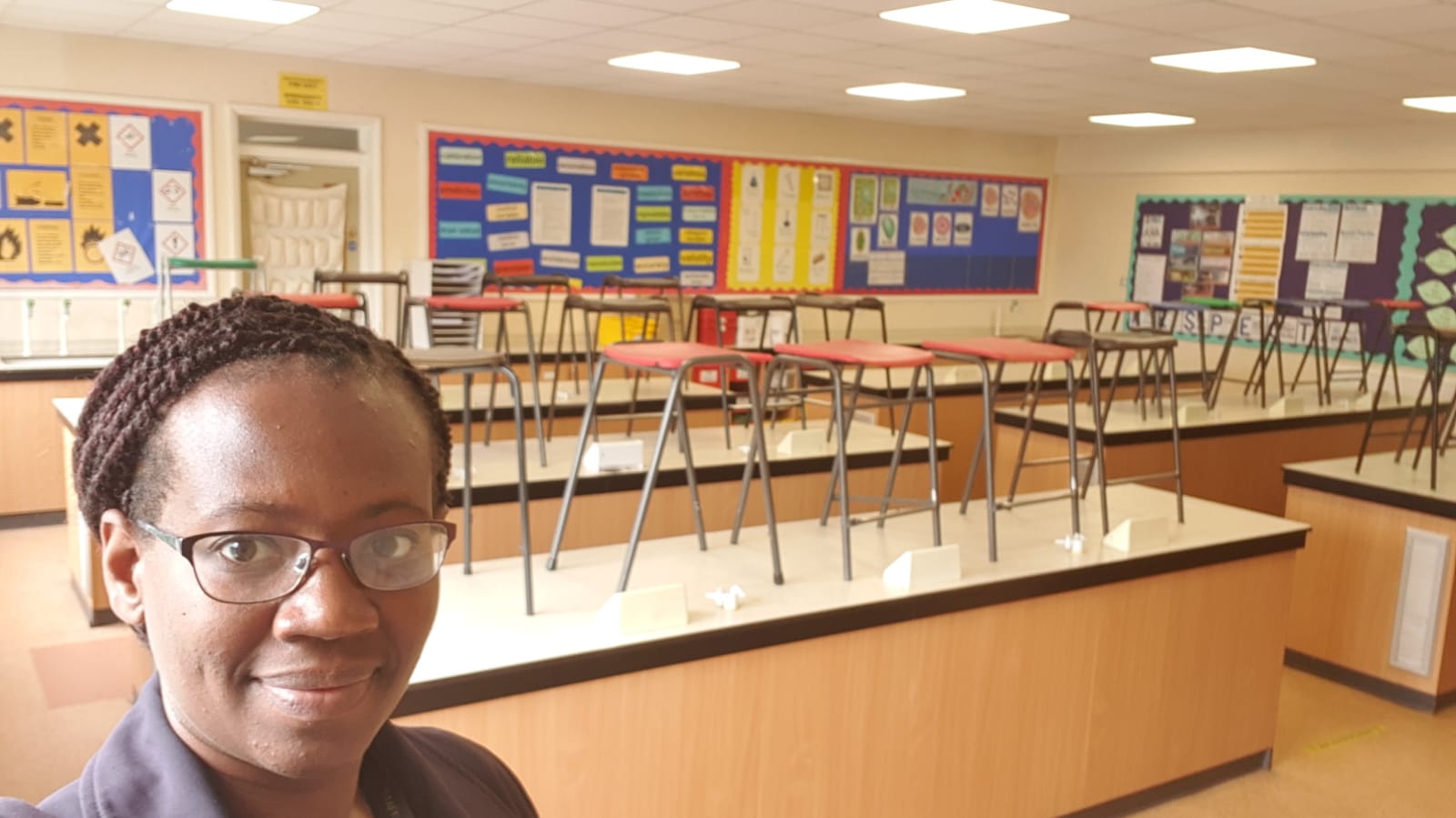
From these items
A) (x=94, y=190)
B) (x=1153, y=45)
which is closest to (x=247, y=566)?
(x=1153, y=45)

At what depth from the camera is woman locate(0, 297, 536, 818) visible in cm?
63

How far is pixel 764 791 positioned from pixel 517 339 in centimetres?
476

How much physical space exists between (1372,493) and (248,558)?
12.6 ft

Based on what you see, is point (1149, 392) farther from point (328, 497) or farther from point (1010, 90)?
point (328, 497)

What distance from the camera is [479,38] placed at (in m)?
4.80

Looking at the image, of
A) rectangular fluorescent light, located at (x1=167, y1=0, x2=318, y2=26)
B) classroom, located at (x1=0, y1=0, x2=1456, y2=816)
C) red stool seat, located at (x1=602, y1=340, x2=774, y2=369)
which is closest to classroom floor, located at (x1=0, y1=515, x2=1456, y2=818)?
classroom, located at (x1=0, y1=0, x2=1456, y2=816)

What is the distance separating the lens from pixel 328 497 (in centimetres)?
65

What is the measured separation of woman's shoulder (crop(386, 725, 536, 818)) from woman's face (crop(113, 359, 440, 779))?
14 centimetres

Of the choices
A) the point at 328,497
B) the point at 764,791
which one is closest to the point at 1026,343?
the point at 764,791

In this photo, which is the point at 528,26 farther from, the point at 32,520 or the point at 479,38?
the point at 32,520

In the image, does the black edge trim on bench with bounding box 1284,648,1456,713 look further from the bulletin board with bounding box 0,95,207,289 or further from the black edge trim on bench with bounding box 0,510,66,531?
the bulletin board with bounding box 0,95,207,289

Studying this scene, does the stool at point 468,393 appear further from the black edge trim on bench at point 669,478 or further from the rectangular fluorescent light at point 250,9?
the rectangular fluorescent light at point 250,9

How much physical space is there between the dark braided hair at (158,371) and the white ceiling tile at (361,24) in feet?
13.3

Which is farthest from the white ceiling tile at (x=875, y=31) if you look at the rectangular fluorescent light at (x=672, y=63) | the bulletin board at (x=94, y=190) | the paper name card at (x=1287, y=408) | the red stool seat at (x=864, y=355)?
the bulletin board at (x=94, y=190)
